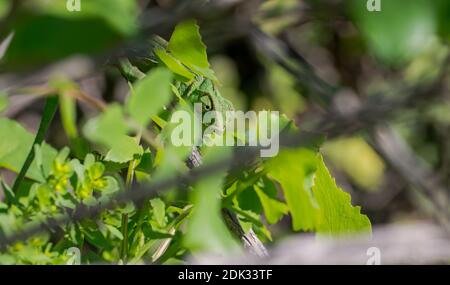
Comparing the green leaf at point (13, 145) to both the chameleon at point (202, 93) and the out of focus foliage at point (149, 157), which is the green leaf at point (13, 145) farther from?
the chameleon at point (202, 93)

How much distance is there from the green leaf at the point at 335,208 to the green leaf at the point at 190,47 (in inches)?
5.7

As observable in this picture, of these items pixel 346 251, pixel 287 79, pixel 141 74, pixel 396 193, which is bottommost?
pixel 346 251

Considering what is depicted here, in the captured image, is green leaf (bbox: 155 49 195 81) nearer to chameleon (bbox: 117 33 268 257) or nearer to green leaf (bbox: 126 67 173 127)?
chameleon (bbox: 117 33 268 257)

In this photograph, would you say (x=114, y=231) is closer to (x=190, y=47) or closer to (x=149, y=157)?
(x=149, y=157)

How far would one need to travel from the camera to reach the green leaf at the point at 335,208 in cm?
82

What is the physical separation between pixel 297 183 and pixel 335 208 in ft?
0.52

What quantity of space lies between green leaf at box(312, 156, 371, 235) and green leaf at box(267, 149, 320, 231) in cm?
12

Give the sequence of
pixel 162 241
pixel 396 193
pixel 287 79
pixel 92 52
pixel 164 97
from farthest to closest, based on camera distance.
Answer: pixel 396 193
pixel 287 79
pixel 162 241
pixel 164 97
pixel 92 52

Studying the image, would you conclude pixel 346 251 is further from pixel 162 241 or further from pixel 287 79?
pixel 287 79

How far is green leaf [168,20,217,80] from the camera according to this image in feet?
2.61

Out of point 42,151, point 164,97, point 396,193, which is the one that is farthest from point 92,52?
point 396,193

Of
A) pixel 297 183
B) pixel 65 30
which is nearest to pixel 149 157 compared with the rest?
pixel 297 183
